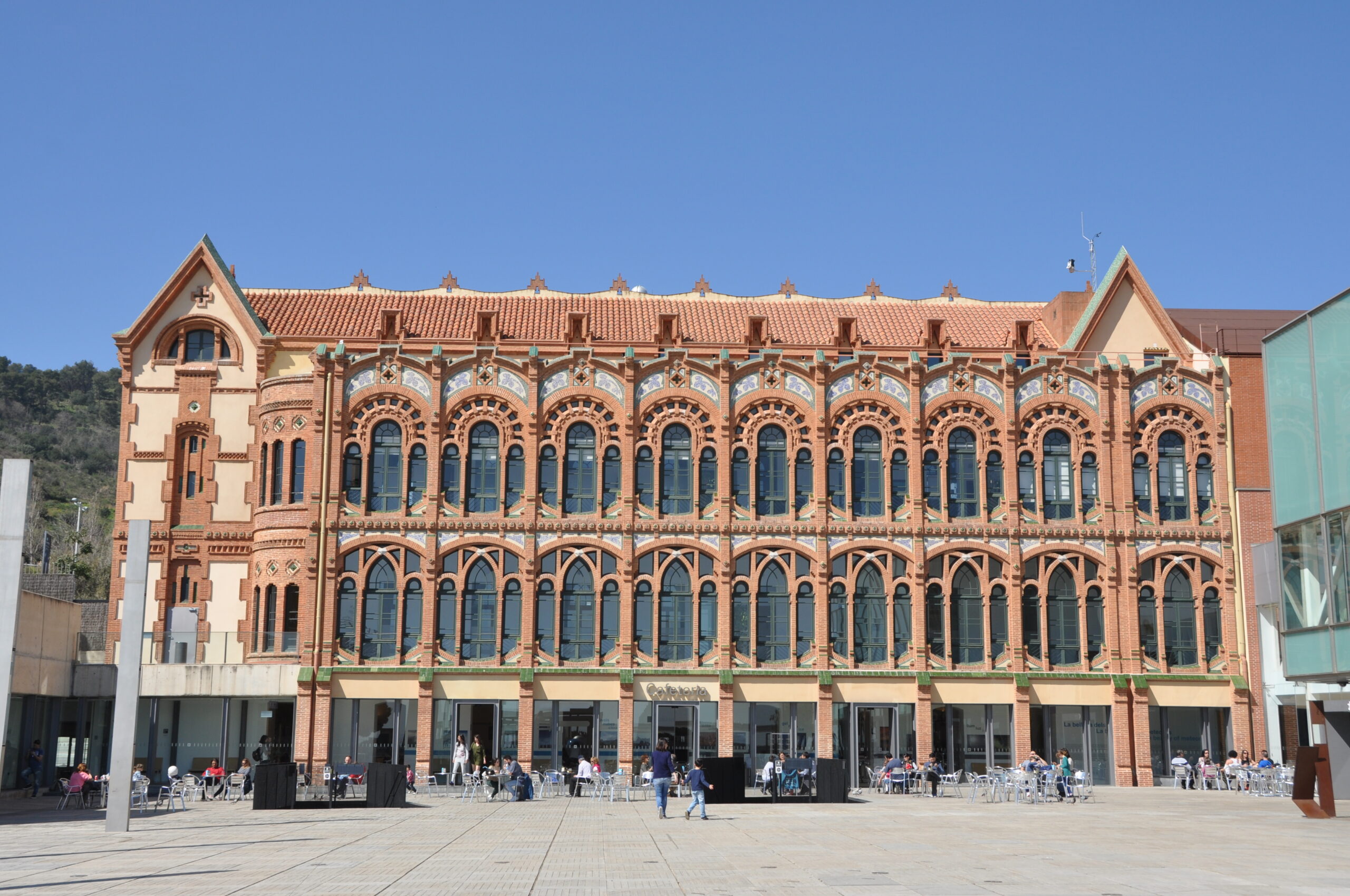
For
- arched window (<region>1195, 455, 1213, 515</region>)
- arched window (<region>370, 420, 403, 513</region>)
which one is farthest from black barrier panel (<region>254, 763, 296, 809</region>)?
arched window (<region>1195, 455, 1213, 515</region>)

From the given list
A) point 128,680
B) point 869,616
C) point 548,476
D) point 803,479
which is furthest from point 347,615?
point 869,616

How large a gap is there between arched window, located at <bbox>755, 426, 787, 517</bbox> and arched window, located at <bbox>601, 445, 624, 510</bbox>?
5064 mm

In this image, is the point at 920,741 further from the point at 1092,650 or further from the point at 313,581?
the point at 313,581

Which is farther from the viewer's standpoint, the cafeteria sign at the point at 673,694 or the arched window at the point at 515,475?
the arched window at the point at 515,475

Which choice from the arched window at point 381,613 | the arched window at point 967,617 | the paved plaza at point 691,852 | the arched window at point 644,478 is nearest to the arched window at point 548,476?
the arched window at point 644,478

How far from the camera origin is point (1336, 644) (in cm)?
3366

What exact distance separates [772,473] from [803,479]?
3.93 ft

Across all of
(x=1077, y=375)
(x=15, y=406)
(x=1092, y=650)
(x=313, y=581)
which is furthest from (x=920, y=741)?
(x=15, y=406)

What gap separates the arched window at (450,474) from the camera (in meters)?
50.7

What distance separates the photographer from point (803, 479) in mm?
51531

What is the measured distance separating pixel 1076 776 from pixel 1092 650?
432 inches

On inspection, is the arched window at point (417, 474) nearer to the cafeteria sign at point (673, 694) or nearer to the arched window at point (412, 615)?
the arched window at point (412, 615)

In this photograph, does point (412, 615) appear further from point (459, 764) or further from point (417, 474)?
point (459, 764)

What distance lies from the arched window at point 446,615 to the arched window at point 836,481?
46.0 feet
